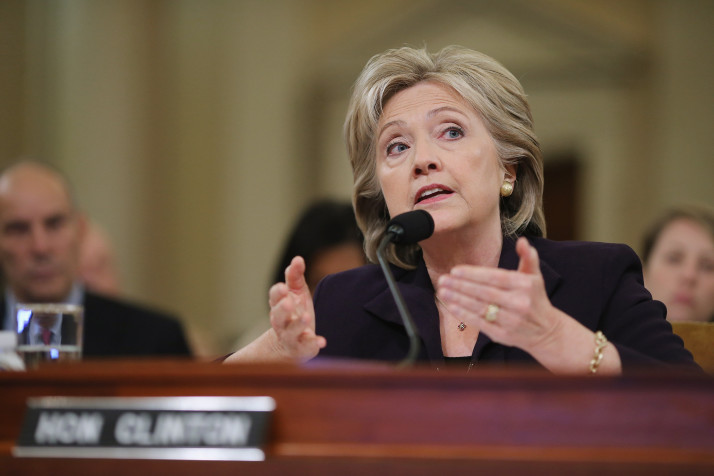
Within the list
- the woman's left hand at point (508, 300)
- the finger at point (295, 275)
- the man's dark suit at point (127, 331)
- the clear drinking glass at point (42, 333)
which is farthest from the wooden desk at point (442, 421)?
the man's dark suit at point (127, 331)

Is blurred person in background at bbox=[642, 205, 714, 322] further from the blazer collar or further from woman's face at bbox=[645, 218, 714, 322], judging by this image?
the blazer collar

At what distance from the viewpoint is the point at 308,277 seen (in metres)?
3.28

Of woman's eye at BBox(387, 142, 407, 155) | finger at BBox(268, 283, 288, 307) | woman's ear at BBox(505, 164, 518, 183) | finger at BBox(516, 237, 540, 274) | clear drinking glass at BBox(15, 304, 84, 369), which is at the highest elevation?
woman's eye at BBox(387, 142, 407, 155)

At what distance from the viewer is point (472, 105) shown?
2.00 meters

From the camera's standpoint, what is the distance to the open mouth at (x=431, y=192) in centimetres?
194

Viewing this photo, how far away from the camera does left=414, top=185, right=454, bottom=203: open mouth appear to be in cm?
194

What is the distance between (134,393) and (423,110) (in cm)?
105

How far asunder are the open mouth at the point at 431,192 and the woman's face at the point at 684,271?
164 centimetres

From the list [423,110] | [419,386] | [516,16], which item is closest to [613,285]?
[423,110]

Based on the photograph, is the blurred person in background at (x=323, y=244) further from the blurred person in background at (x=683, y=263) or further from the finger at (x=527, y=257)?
the finger at (x=527, y=257)

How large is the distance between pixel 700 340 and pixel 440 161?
70 centimetres

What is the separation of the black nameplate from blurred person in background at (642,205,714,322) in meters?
2.49

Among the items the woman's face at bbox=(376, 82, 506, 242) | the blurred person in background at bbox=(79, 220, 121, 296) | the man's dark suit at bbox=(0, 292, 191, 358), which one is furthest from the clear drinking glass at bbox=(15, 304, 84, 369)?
the blurred person in background at bbox=(79, 220, 121, 296)

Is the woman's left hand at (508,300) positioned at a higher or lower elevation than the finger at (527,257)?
lower
